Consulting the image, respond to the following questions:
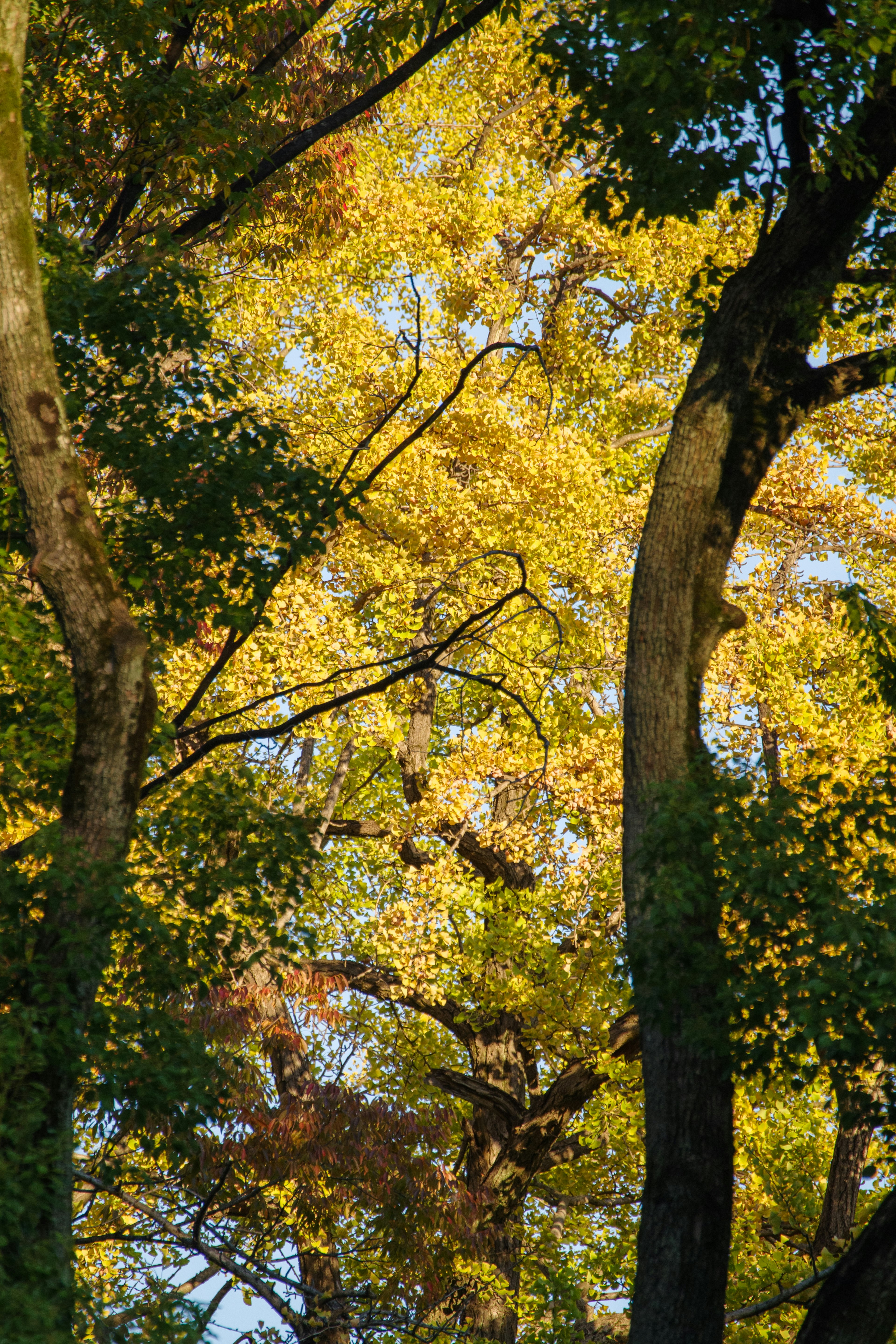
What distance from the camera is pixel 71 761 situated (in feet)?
18.3

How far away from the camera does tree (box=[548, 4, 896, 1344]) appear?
5727mm


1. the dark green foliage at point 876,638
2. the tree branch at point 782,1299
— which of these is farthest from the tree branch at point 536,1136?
the dark green foliage at point 876,638

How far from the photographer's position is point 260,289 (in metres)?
17.9

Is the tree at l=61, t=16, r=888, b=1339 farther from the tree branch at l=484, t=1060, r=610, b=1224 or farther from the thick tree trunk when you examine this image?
the thick tree trunk

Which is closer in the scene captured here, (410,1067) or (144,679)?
(144,679)

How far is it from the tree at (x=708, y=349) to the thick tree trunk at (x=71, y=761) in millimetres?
2590

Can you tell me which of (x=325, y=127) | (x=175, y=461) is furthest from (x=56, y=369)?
(x=325, y=127)

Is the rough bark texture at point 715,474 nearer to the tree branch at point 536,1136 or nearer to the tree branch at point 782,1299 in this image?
the tree branch at point 782,1299

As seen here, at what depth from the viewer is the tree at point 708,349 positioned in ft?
18.8

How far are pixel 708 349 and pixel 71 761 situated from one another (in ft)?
14.7

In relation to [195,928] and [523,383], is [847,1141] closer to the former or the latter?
[195,928]

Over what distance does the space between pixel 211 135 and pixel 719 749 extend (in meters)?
5.79

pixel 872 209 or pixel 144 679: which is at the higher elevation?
pixel 872 209

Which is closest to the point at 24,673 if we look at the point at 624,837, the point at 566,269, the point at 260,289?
the point at 624,837
